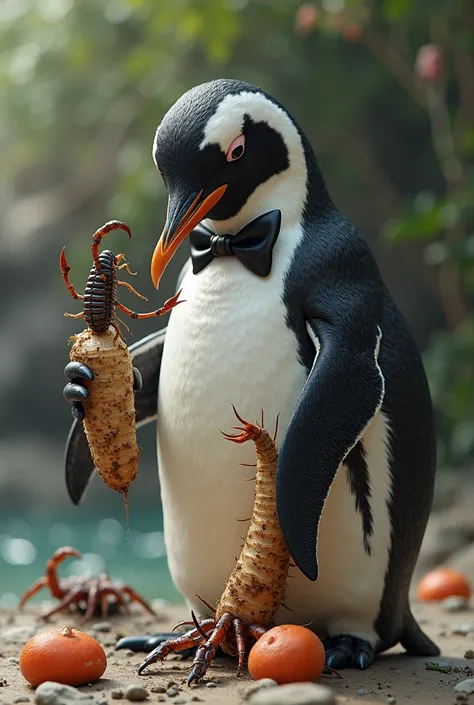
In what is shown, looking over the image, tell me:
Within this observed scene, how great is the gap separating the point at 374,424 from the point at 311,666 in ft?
1.99

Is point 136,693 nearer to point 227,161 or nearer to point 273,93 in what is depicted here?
point 227,161

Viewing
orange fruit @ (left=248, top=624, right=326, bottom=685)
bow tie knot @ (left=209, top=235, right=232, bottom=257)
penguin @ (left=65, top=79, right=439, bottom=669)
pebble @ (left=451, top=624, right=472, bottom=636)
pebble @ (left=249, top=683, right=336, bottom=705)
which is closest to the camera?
pebble @ (left=249, top=683, right=336, bottom=705)

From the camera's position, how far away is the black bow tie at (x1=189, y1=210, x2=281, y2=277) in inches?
98.0

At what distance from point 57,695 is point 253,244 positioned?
3.79 feet

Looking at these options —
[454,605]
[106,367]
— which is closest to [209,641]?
[106,367]

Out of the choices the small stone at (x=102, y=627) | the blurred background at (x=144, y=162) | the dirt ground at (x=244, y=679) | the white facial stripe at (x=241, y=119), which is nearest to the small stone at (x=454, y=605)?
the dirt ground at (x=244, y=679)

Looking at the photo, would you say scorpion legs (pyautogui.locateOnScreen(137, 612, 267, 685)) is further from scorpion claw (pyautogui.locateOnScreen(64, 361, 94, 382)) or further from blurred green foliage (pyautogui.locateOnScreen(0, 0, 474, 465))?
blurred green foliage (pyautogui.locateOnScreen(0, 0, 474, 465))

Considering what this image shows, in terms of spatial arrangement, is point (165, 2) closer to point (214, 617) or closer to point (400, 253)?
point (400, 253)

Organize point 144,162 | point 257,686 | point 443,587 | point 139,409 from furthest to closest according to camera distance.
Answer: point 144,162, point 443,587, point 139,409, point 257,686

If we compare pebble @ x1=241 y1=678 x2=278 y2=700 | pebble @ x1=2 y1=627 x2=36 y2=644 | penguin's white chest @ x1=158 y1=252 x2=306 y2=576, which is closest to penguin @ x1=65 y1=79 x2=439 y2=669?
penguin's white chest @ x1=158 y1=252 x2=306 y2=576

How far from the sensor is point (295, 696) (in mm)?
1841

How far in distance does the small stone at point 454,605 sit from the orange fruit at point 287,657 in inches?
74.6

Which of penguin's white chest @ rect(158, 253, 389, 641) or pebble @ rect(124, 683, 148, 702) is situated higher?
penguin's white chest @ rect(158, 253, 389, 641)

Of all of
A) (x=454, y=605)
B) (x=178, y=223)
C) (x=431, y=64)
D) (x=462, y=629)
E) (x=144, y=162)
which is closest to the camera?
(x=178, y=223)
